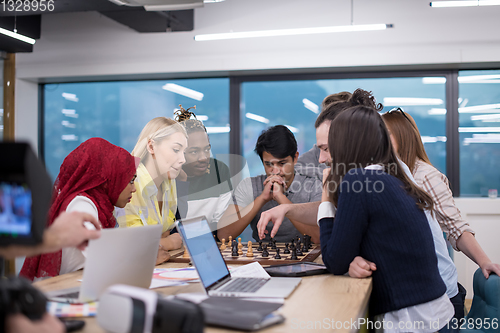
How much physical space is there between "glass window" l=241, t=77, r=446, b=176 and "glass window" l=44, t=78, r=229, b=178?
0.32 meters

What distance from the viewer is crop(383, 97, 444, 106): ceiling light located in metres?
4.55

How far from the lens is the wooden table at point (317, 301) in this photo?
3.36ft

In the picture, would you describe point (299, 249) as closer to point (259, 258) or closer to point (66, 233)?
point (259, 258)

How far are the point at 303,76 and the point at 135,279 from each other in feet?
12.6

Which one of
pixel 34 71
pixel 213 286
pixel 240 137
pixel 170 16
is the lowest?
pixel 213 286

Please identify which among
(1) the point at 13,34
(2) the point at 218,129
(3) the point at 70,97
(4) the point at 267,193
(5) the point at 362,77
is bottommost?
(4) the point at 267,193

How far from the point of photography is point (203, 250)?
54.5 inches

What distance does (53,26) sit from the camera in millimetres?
5191

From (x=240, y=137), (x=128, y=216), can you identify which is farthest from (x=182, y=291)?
(x=240, y=137)

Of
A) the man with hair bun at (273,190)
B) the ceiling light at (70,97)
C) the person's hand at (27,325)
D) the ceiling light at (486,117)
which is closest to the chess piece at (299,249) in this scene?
the man with hair bun at (273,190)

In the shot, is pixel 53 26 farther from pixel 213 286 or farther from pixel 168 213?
pixel 213 286

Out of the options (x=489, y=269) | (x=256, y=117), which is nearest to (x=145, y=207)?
(x=489, y=269)

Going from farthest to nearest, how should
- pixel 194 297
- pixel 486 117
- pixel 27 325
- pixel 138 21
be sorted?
pixel 138 21
pixel 486 117
pixel 194 297
pixel 27 325

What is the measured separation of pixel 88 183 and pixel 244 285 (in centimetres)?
89
